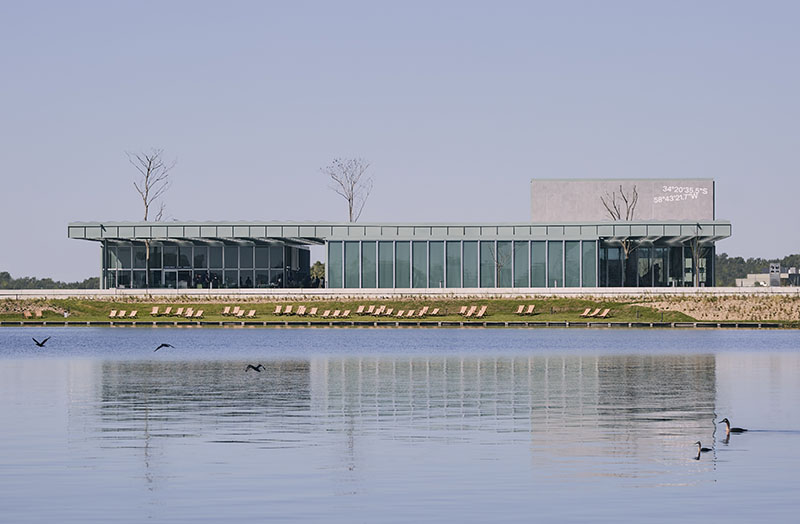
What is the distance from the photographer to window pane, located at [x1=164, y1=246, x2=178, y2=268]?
13700 centimetres

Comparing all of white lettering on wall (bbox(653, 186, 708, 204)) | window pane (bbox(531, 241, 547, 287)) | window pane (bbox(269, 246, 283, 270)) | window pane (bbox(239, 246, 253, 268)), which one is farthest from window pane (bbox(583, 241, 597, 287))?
window pane (bbox(239, 246, 253, 268))

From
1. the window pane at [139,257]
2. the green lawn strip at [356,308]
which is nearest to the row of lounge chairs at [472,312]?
the green lawn strip at [356,308]

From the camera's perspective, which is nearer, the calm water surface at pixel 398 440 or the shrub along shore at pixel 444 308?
the calm water surface at pixel 398 440

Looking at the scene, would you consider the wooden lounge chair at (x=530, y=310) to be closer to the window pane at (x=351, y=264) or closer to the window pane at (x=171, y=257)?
the window pane at (x=351, y=264)

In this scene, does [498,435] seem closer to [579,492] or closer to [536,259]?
[579,492]

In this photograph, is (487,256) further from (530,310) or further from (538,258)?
(530,310)

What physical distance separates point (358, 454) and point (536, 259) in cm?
10260

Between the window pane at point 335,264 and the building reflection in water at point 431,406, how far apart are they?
69.9 meters

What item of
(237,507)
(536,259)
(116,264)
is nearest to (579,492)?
(237,507)

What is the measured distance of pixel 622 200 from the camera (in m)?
148

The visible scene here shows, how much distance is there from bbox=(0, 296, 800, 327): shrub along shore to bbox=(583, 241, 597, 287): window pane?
10328 mm

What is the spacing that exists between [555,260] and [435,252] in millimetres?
12037

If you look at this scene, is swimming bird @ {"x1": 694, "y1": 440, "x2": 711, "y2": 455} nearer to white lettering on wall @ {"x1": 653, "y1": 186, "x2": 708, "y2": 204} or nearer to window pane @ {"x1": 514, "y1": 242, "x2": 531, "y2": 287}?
window pane @ {"x1": 514, "y1": 242, "x2": 531, "y2": 287}

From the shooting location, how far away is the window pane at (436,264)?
12925cm
